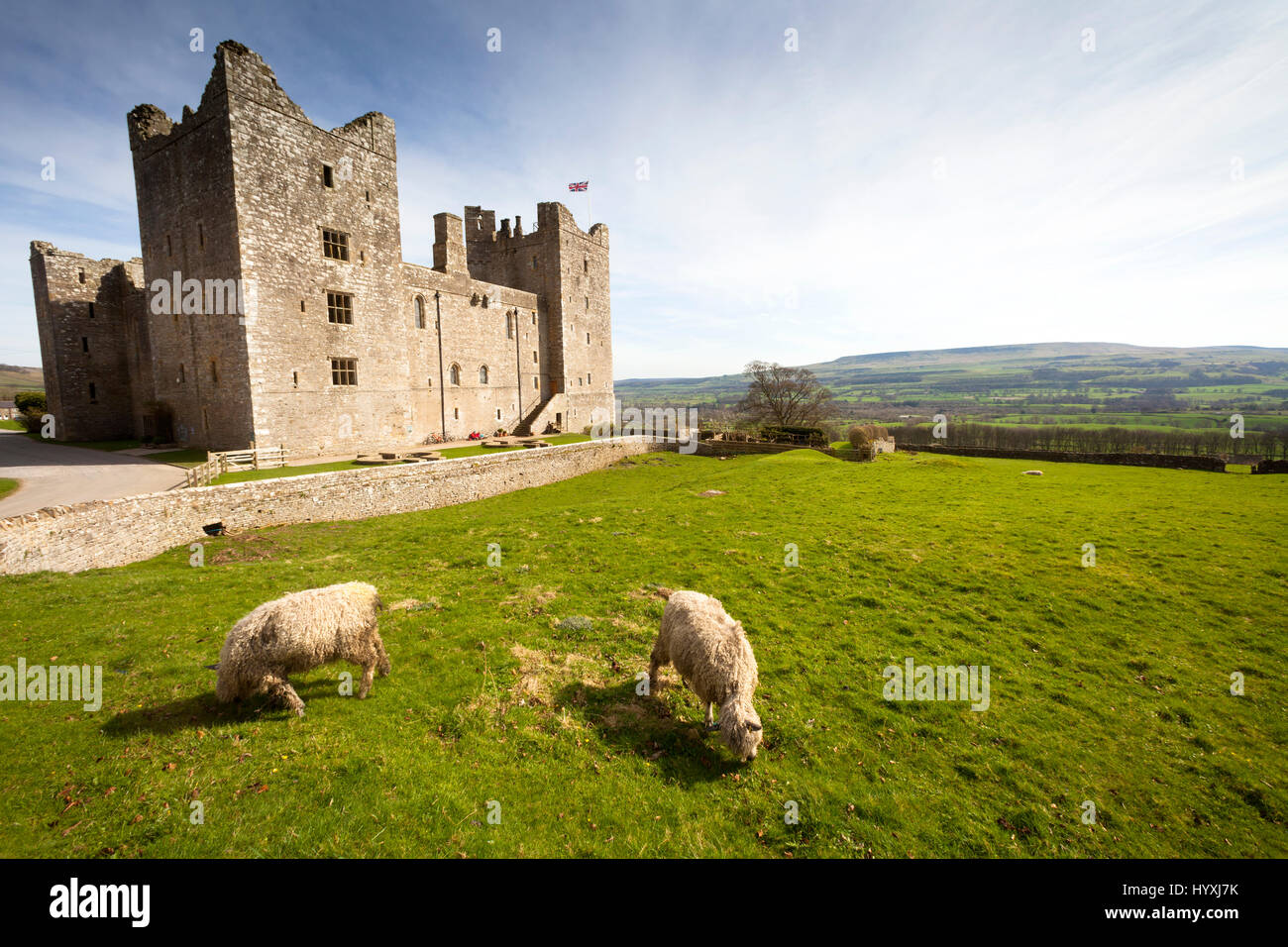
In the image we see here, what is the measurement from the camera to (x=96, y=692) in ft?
23.9

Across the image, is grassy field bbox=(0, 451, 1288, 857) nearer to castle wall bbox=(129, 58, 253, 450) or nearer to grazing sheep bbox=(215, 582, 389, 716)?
grazing sheep bbox=(215, 582, 389, 716)

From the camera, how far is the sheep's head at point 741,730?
6.36 metres

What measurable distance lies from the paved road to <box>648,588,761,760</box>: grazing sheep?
19.1m

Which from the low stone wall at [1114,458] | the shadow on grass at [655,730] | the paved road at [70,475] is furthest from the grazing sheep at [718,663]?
the low stone wall at [1114,458]

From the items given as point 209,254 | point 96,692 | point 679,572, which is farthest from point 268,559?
point 209,254

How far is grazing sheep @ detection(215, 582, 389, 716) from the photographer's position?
685 cm

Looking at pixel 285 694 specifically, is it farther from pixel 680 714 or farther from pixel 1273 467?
pixel 1273 467

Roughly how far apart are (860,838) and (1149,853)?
10.3ft

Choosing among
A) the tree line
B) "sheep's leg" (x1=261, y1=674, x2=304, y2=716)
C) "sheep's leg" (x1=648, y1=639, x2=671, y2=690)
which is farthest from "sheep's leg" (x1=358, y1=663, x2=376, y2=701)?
the tree line

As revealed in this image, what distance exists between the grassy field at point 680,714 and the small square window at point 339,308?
18969mm

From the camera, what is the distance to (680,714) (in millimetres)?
7703

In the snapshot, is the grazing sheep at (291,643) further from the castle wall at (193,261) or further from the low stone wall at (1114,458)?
the low stone wall at (1114,458)
